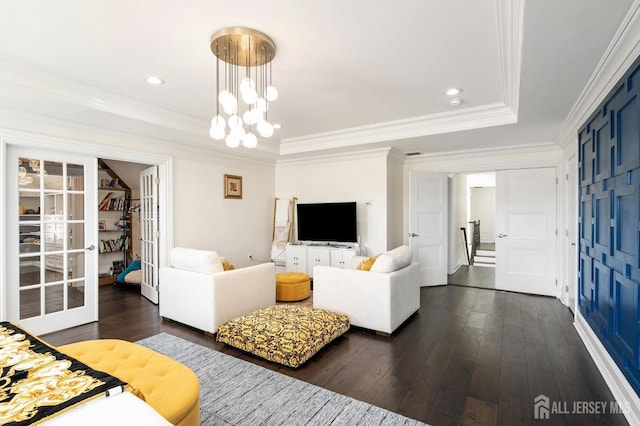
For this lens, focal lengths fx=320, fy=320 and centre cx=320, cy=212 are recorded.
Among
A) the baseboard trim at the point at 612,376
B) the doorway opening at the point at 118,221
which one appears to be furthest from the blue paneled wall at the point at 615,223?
the doorway opening at the point at 118,221

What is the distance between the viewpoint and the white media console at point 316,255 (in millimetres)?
5289

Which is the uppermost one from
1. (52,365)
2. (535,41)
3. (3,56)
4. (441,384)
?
(3,56)

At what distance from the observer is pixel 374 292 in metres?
3.30

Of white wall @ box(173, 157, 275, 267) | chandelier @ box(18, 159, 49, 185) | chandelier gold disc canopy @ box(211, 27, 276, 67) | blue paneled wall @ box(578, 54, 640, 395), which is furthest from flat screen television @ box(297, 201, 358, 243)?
chandelier @ box(18, 159, 49, 185)

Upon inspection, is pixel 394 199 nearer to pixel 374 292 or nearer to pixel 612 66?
pixel 374 292

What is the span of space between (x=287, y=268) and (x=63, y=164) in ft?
11.9

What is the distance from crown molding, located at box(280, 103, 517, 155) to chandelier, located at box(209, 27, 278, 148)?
6.85 feet

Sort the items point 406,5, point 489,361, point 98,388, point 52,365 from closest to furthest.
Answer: point 98,388 → point 52,365 → point 406,5 → point 489,361

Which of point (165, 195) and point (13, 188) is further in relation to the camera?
point (165, 195)

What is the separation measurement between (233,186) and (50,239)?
2558mm

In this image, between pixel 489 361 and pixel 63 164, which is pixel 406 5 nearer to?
pixel 489 361

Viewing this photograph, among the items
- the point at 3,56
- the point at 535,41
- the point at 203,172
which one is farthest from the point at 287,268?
the point at 535,41

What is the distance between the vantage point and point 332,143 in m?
5.00

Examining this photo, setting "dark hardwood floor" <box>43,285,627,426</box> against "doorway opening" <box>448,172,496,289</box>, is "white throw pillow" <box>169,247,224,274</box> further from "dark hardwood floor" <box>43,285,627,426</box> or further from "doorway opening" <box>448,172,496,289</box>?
"doorway opening" <box>448,172,496,289</box>
